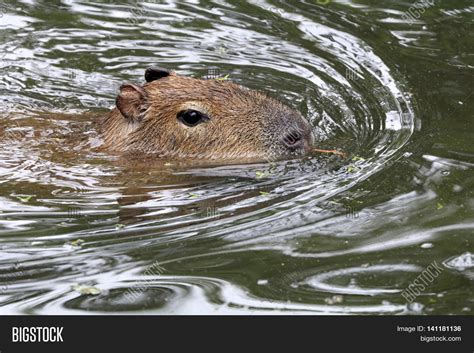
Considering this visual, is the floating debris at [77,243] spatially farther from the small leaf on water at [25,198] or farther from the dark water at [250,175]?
the small leaf on water at [25,198]

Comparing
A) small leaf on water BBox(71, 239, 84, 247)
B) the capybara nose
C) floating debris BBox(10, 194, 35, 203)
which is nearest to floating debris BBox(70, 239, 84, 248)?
small leaf on water BBox(71, 239, 84, 247)

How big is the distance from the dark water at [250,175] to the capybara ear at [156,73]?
882 millimetres

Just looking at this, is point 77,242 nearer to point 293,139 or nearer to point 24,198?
point 24,198

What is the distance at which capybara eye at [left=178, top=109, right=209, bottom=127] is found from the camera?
31.9ft

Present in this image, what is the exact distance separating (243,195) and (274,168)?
2.46 feet

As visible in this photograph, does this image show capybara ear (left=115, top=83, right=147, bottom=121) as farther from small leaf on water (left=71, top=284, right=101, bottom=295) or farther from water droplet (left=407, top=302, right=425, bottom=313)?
water droplet (left=407, top=302, right=425, bottom=313)

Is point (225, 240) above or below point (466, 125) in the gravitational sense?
below

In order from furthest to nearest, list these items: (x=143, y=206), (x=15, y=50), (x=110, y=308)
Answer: (x=15, y=50)
(x=143, y=206)
(x=110, y=308)

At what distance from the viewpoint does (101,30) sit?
12.9 metres

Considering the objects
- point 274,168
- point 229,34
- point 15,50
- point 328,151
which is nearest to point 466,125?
point 328,151

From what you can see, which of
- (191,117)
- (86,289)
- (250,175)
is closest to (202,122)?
(191,117)

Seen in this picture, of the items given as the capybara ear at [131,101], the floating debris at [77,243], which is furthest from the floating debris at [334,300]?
the capybara ear at [131,101]

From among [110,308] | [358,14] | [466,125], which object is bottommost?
[110,308]

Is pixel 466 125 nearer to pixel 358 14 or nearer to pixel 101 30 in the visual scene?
pixel 358 14
